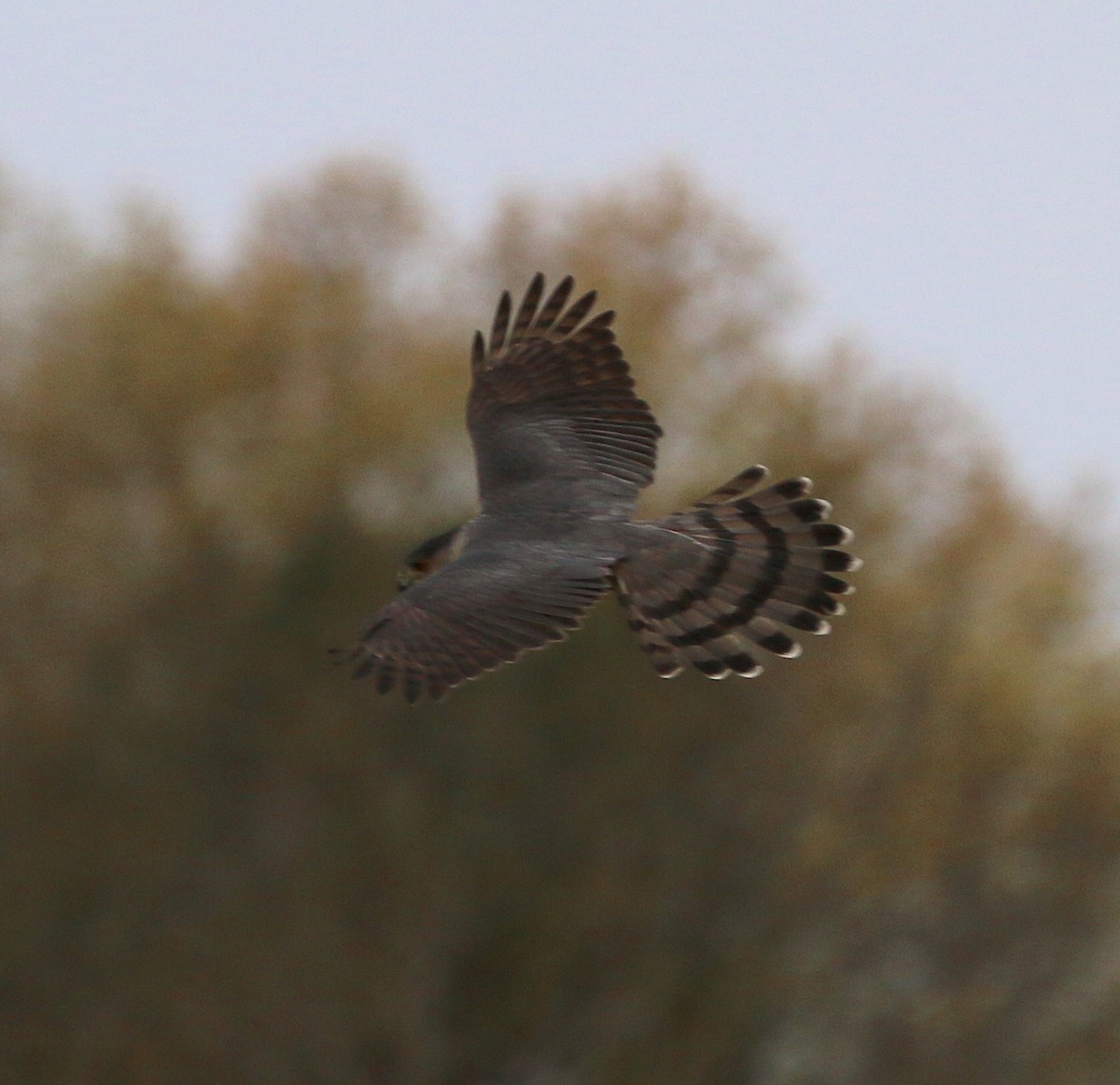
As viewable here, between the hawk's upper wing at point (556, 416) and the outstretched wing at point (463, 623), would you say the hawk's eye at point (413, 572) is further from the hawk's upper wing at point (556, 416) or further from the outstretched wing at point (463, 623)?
the outstretched wing at point (463, 623)

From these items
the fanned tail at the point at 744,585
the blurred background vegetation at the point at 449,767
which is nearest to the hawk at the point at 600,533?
the fanned tail at the point at 744,585

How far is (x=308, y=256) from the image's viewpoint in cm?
2364

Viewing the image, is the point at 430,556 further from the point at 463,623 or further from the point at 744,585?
the point at 744,585

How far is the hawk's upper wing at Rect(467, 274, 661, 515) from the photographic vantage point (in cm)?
680

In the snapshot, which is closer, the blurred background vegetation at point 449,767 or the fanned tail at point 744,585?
the fanned tail at point 744,585

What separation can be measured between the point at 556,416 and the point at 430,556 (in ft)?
2.94

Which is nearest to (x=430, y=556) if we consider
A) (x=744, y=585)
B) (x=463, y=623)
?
(x=463, y=623)

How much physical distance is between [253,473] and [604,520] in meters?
12.8

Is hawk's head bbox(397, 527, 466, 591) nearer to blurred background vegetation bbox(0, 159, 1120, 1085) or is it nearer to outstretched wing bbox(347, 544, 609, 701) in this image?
outstretched wing bbox(347, 544, 609, 701)

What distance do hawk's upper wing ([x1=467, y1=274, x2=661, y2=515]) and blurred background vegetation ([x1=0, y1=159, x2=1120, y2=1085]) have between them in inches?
386

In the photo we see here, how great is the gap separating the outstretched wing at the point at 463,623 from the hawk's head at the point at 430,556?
599mm

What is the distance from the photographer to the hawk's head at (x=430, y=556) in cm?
652

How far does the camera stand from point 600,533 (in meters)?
6.43

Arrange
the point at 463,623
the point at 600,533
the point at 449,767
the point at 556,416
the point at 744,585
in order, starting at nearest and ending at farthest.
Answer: the point at 463,623
the point at 600,533
the point at 744,585
the point at 556,416
the point at 449,767
